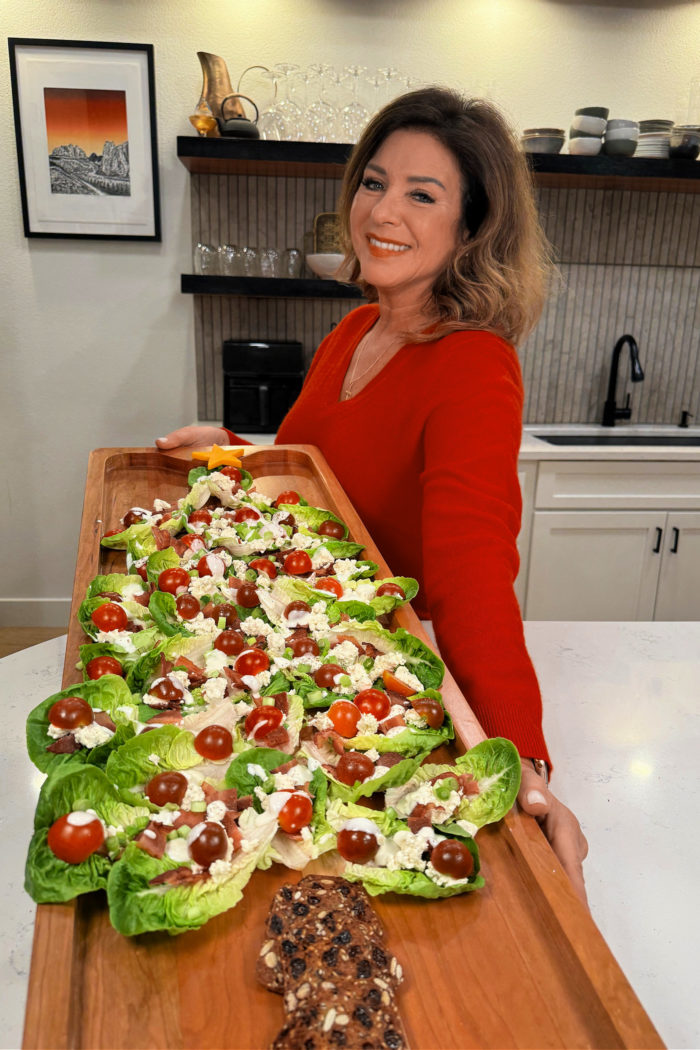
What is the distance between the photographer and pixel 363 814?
0.78 metres

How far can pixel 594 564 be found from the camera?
11.5ft

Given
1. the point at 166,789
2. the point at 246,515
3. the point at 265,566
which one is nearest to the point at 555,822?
the point at 166,789

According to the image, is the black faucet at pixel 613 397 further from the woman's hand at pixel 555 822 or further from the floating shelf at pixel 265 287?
the woman's hand at pixel 555 822

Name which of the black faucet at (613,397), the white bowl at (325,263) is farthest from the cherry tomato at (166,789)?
the black faucet at (613,397)

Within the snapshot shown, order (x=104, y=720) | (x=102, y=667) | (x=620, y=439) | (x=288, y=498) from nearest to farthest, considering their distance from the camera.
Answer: (x=104, y=720) → (x=102, y=667) → (x=288, y=498) → (x=620, y=439)

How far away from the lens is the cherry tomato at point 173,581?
4.08ft

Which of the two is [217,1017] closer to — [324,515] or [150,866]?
[150,866]

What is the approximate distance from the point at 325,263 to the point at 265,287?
0.26m

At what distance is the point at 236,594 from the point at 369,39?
305 cm

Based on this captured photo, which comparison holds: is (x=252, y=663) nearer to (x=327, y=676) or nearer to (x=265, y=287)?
(x=327, y=676)

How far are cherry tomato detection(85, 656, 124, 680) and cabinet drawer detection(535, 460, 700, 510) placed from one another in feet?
8.47

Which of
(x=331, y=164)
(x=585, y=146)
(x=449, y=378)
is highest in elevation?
(x=585, y=146)

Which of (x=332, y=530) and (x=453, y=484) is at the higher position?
(x=453, y=484)

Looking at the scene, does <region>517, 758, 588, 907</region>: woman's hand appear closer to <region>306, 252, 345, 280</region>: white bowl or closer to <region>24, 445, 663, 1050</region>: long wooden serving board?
<region>24, 445, 663, 1050</region>: long wooden serving board
